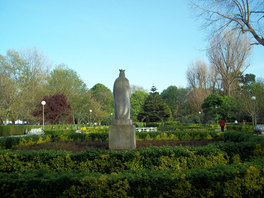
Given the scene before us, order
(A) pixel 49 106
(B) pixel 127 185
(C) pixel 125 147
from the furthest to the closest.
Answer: (A) pixel 49 106 < (C) pixel 125 147 < (B) pixel 127 185

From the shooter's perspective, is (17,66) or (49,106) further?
(49,106)

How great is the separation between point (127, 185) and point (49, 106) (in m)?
33.3

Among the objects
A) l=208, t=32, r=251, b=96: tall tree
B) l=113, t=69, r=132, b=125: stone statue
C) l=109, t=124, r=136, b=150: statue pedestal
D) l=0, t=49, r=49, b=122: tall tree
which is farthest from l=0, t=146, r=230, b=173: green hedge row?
l=208, t=32, r=251, b=96: tall tree

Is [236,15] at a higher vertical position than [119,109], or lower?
higher

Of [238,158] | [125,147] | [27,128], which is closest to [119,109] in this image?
[125,147]

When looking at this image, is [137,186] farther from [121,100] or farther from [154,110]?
[154,110]

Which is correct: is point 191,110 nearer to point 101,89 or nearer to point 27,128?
point 101,89

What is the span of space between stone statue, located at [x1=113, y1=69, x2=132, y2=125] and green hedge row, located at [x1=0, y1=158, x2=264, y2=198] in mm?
4275

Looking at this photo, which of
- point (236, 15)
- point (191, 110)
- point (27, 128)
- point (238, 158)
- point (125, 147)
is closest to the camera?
point (238, 158)

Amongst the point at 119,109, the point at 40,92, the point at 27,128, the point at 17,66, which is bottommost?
the point at 27,128

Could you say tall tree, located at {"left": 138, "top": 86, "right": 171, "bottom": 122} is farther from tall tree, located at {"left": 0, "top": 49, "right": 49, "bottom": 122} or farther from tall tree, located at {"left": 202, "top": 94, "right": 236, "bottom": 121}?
tall tree, located at {"left": 0, "top": 49, "right": 49, "bottom": 122}

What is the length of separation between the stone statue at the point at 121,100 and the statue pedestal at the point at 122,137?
0.25m

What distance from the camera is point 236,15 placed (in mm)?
12641

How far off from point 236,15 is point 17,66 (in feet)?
95.2
